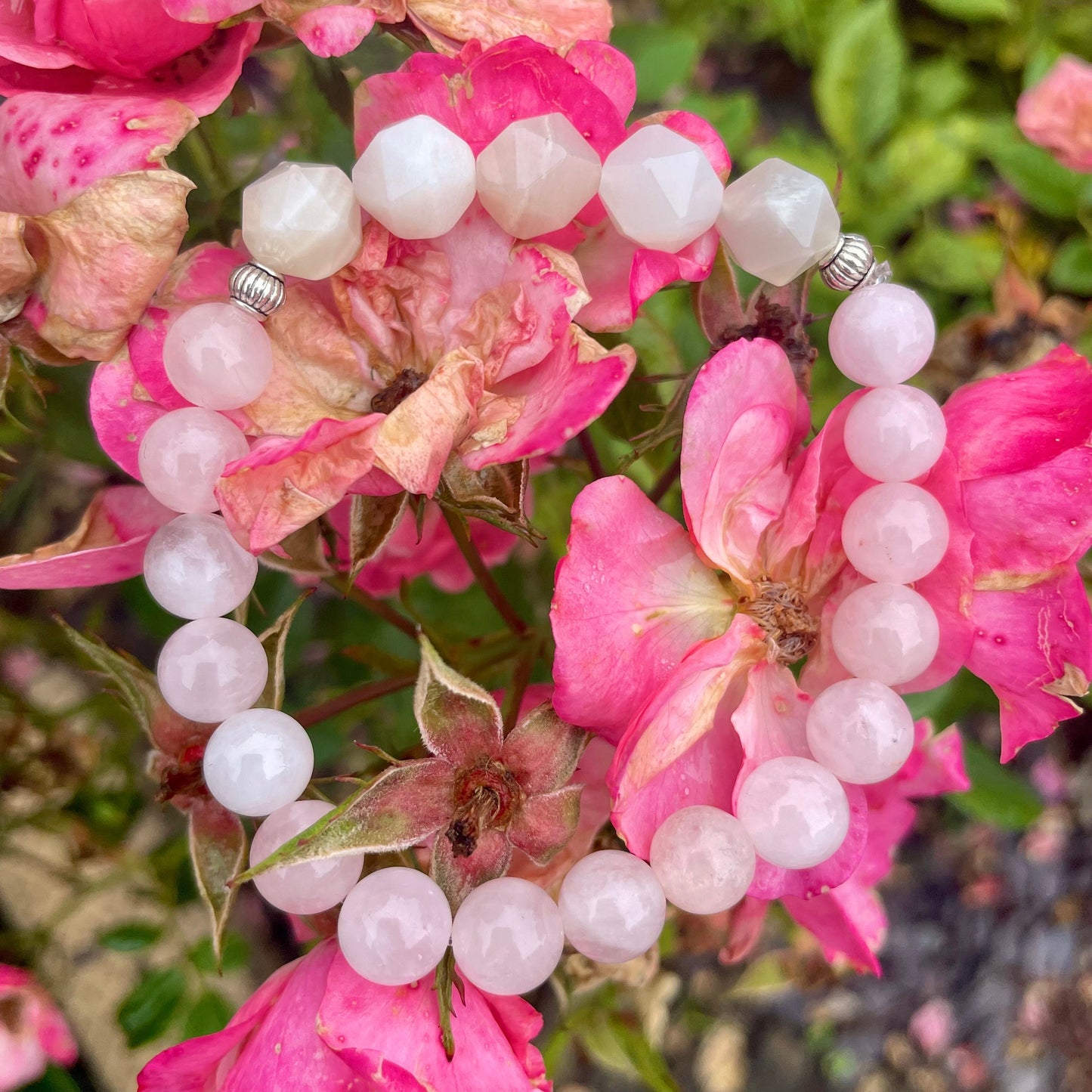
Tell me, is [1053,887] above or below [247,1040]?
below

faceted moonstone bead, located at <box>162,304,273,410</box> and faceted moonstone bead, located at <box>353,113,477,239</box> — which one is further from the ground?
faceted moonstone bead, located at <box>353,113,477,239</box>

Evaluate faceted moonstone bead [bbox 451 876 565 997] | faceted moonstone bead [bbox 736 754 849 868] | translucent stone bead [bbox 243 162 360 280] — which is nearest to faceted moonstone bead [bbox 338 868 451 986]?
faceted moonstone bead [bbox 451 876 565 997]

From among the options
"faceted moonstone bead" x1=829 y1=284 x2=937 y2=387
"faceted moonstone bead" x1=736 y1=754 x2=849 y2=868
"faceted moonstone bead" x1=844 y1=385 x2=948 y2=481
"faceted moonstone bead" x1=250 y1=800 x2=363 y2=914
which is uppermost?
"faceted moonstone bead" x1=829 y1=284 x2=937 y2=387

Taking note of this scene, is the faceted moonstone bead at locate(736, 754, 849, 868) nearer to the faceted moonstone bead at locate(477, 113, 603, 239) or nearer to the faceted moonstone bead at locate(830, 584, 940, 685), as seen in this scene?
the faceted moonstone bead at locate(830, 584, 940, 685)

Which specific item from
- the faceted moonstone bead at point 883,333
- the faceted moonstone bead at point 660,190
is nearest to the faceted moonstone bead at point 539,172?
the faceted moonstone bead at point 660,190

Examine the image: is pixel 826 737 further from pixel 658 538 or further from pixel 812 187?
pixel 812 187

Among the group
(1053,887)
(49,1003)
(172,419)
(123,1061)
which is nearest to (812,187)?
(172,419)
